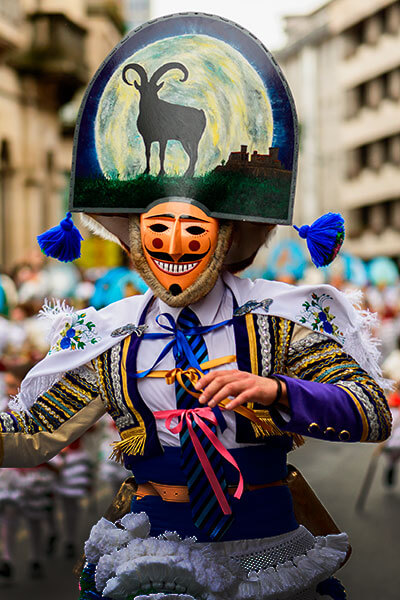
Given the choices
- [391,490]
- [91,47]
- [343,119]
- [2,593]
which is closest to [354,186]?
[343,119]

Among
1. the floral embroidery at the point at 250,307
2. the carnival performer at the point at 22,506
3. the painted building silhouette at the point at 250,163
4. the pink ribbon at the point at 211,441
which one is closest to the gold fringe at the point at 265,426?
the pink ribbon at the point at 211,441

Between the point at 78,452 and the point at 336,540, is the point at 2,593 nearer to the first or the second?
the point at 78,452

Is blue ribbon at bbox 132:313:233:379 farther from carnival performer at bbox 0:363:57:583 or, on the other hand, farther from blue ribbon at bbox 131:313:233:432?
carnival performer at bbox 0:363:57:583

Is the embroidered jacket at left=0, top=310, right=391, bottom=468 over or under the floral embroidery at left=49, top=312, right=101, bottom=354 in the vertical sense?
under

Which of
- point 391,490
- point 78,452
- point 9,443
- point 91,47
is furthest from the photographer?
point 91,47

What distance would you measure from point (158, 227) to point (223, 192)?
0.22m

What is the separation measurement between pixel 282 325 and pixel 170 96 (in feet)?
2.48

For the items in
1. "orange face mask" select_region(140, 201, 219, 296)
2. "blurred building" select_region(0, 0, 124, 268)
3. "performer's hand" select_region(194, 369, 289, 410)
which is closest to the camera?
"performer's hand" select_region(194, 369, 289, 410)

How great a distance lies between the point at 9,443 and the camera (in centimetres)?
300

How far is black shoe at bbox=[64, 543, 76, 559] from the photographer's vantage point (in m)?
6.91

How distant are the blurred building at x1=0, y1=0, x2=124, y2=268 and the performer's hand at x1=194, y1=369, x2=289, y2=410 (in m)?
20.8

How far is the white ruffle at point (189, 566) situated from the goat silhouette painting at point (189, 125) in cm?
95

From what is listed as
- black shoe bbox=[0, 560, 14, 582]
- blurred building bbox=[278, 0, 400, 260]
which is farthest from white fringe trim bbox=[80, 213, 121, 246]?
blurred building bbox=[278, 0, 400, 260]

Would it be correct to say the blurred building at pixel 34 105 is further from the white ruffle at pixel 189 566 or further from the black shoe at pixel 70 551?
the white ruffle at pixel 189 566
